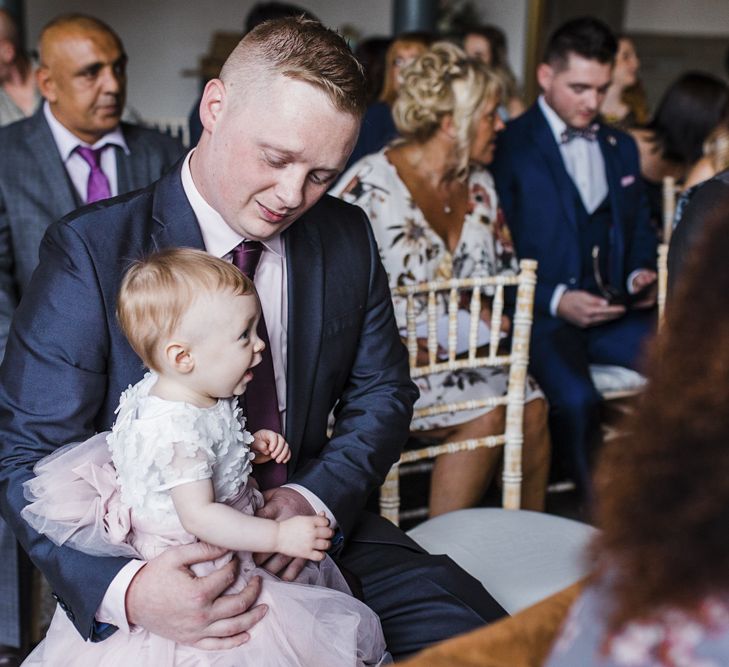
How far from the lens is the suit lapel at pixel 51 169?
2730mm

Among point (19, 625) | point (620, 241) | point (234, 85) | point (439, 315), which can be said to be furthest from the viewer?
point (620, 241)

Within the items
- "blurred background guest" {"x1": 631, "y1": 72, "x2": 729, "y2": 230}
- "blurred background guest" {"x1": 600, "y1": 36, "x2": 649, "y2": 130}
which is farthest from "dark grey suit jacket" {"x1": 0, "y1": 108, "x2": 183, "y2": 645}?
"blurred background guest" {"x1": 600, "y1": 36, "x2": 649, "y2": 130}

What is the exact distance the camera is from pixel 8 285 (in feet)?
8.32

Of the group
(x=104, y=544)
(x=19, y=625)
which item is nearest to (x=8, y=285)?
(x=19, y=625)

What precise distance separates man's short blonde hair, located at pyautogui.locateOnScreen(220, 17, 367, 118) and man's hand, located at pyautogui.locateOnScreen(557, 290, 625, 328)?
1961 mm

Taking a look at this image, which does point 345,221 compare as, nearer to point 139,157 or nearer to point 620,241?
point 139,157

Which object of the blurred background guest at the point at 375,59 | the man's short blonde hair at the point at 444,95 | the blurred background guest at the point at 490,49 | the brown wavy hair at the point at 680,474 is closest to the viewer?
the brown wavy hair at the point at 680,474

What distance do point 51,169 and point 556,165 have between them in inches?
71.5

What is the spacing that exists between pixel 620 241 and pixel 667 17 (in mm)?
7942

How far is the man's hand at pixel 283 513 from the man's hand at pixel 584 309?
79.3 inches

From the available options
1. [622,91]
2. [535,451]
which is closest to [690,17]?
[622,91]

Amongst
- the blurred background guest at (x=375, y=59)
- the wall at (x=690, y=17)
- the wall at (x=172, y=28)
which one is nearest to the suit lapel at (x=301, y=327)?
the blurred background guest at (x=375, y=59)

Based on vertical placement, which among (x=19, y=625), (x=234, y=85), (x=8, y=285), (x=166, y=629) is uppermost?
(x=234, y=85)

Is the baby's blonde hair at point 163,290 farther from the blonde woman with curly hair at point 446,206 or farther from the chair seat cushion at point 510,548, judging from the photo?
the blonde woman with curly hair at point 446,206
